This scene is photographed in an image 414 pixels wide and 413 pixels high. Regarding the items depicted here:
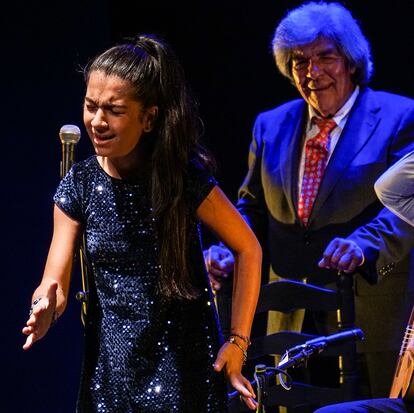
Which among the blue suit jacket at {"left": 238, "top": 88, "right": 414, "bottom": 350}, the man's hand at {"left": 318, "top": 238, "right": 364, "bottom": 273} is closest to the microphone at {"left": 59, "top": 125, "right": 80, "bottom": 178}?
the man's hand at {"left": 318, "top": 238, "right": 364, "bottom": 273}

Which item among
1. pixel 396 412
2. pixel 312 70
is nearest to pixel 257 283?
pixel 396 412

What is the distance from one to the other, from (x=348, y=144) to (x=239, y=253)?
135 centimetres

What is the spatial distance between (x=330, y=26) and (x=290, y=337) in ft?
3.86

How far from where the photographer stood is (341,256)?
279cm

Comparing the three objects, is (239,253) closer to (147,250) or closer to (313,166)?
(147,250)

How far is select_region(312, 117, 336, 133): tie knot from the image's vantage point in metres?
3.36

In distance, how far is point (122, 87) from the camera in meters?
1.93

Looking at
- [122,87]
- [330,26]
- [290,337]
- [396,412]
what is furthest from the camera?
[330,26]

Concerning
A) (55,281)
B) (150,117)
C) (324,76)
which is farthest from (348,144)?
(55,281)

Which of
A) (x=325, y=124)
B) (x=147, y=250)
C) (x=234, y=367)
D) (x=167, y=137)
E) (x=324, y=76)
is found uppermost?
(x=324, y=76)

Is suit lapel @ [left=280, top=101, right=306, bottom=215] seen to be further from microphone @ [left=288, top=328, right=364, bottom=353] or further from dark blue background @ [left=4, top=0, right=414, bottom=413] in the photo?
microphone @ [left=288, top=328, right=364, bottom=353]

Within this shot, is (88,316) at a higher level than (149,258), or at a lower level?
lower

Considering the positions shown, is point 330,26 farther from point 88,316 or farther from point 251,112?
point 88,316

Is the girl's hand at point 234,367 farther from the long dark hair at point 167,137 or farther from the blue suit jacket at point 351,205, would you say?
the blue suit jacket at point 351,205
